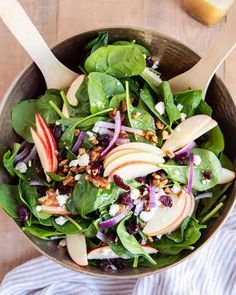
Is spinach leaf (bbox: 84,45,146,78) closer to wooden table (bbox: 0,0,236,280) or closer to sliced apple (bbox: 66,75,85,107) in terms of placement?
sliced apple (bbox: 66,75,85,107)

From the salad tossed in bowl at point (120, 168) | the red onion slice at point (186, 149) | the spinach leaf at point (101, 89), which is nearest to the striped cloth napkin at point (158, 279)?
the salad tossed in bowl at point (120, 168)

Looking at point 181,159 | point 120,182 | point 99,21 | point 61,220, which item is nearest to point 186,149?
point 181,159

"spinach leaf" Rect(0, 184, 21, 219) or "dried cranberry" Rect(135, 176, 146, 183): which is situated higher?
"spinach leaf" Rect(0, 184, 21, 219)

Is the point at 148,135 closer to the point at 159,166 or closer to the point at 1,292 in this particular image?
the point at 159,166

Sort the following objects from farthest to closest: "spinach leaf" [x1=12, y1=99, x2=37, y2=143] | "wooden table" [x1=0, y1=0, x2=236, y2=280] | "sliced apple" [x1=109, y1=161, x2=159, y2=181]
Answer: "wooden table" [x1=0, y1=0, x2=236, y2=280] < "spinach leaf" [x1=12, y1=99, x2=37, y2=143] < "sliced apple" [x1=109, y1=161, x2=159, y2=181]

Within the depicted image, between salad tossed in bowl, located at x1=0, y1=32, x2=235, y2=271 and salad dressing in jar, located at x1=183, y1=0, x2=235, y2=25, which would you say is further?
salad dressing in jar, located at x1=183, y1=0, x2=235, y2=25

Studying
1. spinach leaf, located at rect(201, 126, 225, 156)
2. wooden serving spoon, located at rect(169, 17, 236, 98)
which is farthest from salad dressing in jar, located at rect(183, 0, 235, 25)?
spinach leaf, located at rect(201, 126, 225, 156)

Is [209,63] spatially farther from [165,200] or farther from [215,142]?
[165,200]
